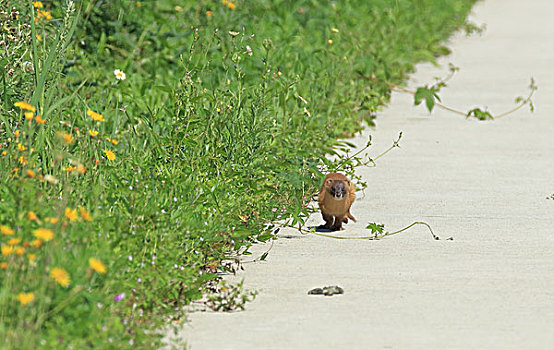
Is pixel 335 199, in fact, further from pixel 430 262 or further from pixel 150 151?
pixel 150 151

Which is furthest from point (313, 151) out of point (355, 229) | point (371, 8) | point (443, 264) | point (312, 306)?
point (371, 8)

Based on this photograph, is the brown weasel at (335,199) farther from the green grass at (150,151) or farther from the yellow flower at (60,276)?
the yellow flower at (60,276)

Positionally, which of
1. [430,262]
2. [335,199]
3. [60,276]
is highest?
[60,276]

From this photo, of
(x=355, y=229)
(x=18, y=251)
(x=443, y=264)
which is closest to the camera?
(x=18, y=251)

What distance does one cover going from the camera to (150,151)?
623cm

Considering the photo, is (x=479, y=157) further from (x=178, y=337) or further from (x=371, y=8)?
(x=371, y=8)

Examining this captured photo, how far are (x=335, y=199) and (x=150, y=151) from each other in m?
1.10

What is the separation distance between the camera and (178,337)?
4.53 m

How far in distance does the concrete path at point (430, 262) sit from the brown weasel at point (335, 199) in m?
0.12

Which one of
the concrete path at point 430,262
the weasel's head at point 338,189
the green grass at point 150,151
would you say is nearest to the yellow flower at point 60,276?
the green grass at point 150,151

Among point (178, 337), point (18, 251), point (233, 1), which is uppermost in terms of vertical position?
point (233, 1)

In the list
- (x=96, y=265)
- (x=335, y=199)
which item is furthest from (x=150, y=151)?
(x=96, y=265)

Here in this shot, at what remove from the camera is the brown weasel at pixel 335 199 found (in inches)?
243

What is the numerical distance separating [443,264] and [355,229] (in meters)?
0.89
